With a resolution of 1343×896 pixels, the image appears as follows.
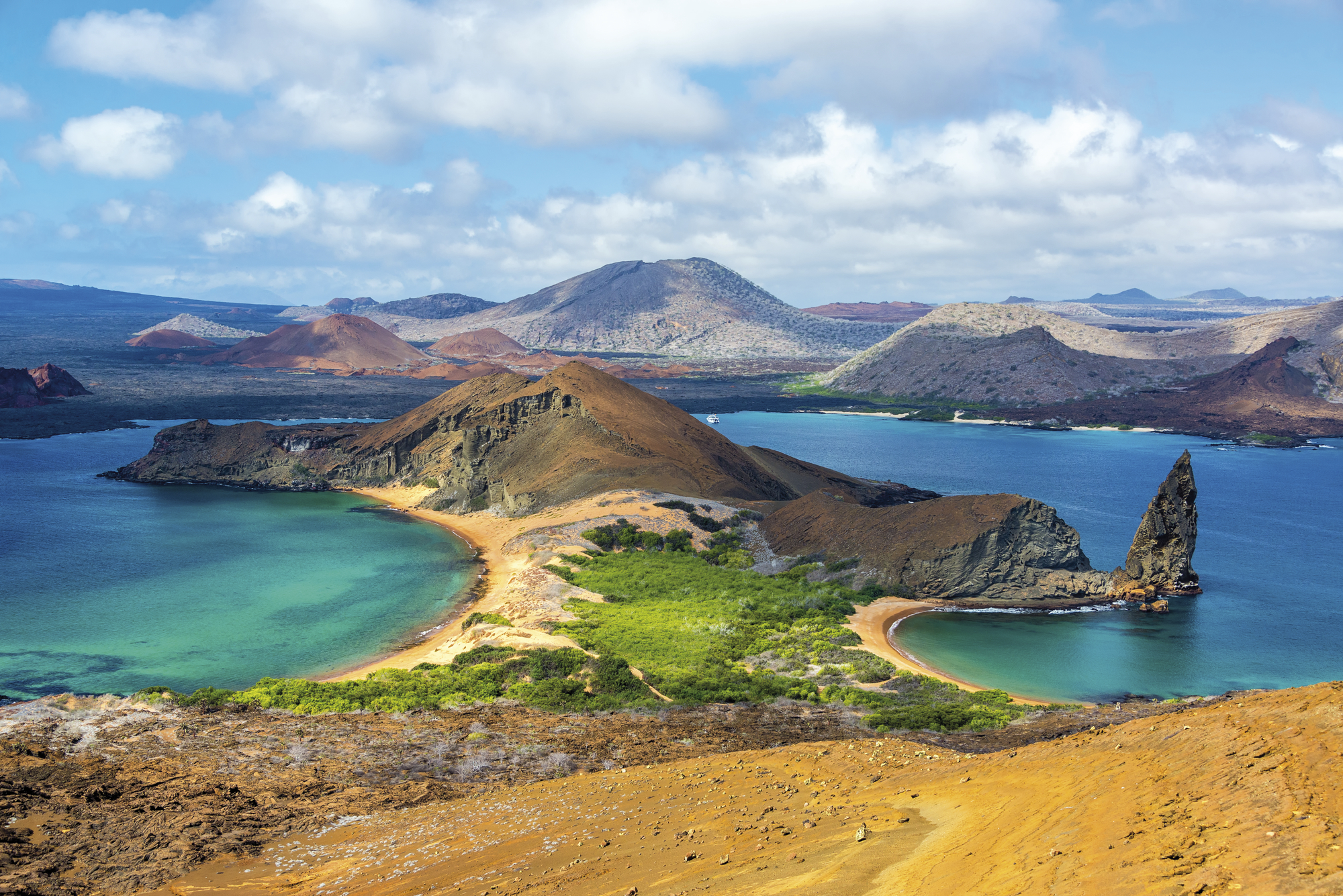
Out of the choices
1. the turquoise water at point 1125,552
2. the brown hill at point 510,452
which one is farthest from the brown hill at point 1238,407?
the brown hill at point 510,452

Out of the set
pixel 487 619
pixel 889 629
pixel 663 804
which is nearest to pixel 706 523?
pixel 889 629

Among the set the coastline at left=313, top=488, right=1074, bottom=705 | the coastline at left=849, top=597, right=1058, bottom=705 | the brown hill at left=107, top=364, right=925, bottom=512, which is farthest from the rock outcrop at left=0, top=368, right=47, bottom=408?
the coastline at left=849, top=597, right=1058, bottom=705

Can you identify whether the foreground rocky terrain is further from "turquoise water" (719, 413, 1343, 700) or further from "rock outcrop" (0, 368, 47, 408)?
"rock outcrop" (0, 368, 47, 408)

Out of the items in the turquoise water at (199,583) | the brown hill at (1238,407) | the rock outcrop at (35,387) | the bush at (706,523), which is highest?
the brown hill at (1238,407)

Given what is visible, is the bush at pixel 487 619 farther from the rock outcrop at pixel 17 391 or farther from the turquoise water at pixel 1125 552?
the rock outcrop at pixel 17 391

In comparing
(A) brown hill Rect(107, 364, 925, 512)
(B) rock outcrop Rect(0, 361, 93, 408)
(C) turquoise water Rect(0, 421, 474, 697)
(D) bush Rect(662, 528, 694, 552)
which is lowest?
(C) turquoise water Rect(0, 421, 474, 697)

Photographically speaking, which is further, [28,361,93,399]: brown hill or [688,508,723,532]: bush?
[28,361,93,399]: brown hill
